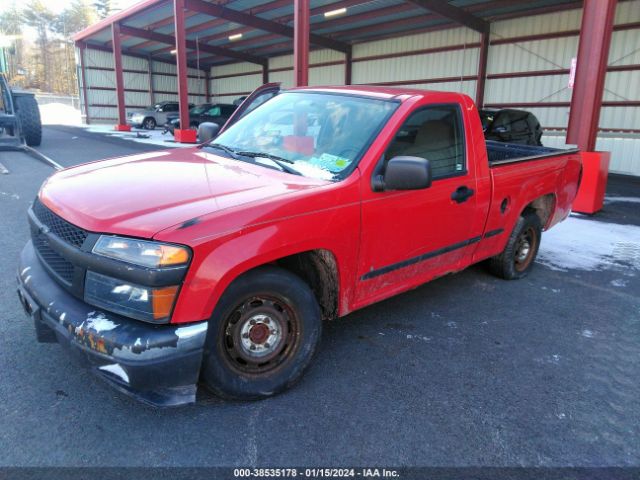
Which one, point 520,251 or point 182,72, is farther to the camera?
point 182,72

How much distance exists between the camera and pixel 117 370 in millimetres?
2107

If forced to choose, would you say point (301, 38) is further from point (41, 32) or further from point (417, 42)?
point (41, 32)

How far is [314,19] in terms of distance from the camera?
19844 mm

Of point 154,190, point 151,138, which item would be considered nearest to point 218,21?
point 151,138

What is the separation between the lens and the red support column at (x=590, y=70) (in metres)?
7.63

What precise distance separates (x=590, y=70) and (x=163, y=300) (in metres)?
8.32

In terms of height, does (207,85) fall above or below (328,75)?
above

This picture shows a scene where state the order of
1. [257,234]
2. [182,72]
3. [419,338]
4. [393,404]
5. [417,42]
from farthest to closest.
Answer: [417,42]
[182,72]
[419,338]
[393,404]
[257,234]

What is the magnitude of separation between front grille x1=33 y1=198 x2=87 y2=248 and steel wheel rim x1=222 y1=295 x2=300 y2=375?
31.8 inches

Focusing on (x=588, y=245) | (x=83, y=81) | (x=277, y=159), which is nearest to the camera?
(x=277, y=159)

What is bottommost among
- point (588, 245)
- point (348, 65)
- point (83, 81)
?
point (588, 245)

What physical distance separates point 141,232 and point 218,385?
88 centimetres

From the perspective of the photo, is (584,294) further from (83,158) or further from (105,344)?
(83,158)

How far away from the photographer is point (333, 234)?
267 cm
